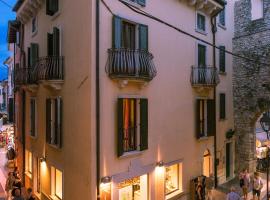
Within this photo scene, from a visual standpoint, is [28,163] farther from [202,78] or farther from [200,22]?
[200,22]

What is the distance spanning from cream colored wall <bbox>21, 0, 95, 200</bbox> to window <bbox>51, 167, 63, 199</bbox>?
0.38 metres

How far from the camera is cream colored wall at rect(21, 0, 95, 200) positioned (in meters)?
9.20

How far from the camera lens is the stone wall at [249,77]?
1627 cm

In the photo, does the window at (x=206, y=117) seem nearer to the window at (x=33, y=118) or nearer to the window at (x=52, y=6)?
the window at (x=52, y=6)

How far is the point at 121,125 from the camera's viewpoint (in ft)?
31.7

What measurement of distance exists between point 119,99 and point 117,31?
2371 mm

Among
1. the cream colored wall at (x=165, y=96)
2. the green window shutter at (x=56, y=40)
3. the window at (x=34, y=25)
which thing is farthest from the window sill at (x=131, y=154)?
the window at (x=34, y=25)

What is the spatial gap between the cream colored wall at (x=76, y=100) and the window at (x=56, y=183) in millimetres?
379

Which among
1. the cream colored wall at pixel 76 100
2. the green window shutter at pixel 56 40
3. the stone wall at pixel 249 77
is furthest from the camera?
the stone wall at pixel 249 77

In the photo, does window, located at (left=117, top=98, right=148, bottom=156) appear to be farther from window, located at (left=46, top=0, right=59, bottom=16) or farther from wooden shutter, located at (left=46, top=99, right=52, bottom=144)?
window, located at (left=46, top=0, right=59, bottom=16)

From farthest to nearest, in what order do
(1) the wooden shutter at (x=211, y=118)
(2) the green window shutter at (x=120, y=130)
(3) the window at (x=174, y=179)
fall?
(1) the wooden shutter at (x=211, y=118) → (3) the window at (x=174, y=179) → (2) the green window shutter at (x=120, y=130)

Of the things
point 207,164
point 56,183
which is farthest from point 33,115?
point 207,164

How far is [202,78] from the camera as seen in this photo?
13664mm

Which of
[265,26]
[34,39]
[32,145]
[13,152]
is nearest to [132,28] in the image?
[34,39]
